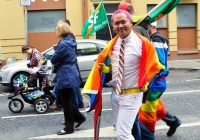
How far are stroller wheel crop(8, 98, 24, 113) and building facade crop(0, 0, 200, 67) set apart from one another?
26.9 ft

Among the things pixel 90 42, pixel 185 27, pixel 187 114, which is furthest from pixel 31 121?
pixel 185 27

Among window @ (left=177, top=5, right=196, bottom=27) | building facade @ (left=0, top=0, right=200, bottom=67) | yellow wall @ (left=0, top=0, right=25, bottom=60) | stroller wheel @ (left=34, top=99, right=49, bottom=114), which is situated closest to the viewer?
stroller wheel @ (left=34, top=99, right=49, bottom=114)

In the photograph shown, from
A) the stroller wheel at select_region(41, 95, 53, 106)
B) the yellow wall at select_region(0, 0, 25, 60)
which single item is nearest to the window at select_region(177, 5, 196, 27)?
the yellow wall at select_region(0, 0, 25, 60)

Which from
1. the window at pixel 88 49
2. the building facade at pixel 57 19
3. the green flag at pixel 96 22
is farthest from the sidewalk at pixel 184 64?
the green flag at pixel 96 22

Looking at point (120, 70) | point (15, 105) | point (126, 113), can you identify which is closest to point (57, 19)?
point (15, 105)

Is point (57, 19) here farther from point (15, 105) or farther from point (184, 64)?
point (15, 105)

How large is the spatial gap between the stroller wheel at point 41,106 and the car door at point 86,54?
385cm

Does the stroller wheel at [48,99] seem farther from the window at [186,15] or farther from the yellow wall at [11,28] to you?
the window at [186,15]

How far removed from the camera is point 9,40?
57.2 feet

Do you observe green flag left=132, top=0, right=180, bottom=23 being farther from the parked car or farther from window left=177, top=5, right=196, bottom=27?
window left=177, top=5, right=196, bottom=27

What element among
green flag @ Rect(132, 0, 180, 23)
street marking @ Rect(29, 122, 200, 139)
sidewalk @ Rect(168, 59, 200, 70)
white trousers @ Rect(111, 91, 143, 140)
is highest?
green flag @ Rect(132, 0, 180, 23)

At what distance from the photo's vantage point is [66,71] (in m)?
6.39

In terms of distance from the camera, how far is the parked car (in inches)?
458

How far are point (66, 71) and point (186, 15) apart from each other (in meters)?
14.2
